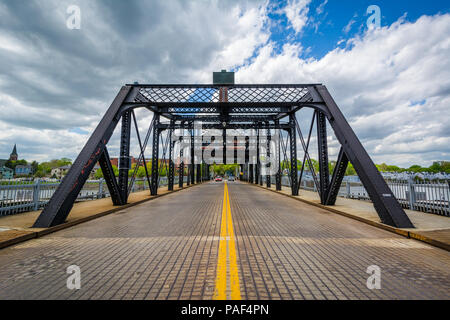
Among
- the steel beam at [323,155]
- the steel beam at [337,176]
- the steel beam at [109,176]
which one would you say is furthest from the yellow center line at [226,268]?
the steel beam at [323,155]

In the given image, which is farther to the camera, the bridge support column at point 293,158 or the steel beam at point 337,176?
the bridge support column at point 293,158

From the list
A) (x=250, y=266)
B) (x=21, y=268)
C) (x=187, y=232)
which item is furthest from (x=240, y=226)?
(x=21, y=268)

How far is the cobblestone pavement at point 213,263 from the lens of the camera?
111 inches

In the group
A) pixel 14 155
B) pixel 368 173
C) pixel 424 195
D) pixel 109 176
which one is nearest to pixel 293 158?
pixel 424 195

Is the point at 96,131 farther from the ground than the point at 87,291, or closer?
farther from the ground

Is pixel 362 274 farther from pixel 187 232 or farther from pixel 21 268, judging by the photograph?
pixel 21 268

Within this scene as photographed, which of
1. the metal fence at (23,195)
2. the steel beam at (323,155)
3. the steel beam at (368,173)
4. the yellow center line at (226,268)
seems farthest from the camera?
the steel beam at (323,155)

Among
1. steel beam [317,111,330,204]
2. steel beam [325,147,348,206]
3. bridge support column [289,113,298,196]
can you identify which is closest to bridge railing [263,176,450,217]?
steel beam [325,147,348,206]

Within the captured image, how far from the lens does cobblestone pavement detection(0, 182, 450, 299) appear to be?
9.26 ft

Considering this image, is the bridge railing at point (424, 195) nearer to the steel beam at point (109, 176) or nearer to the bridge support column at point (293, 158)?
the bridge support column at point (293, 158)

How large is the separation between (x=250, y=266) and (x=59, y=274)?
10.4 feet

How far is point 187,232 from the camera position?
5773 millimetres

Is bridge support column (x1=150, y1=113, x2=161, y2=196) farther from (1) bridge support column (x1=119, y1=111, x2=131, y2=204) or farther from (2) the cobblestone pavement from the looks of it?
(2) the cobblestone pavement

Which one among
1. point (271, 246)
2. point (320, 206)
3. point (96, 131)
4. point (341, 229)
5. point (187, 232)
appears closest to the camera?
point (271, 246)
